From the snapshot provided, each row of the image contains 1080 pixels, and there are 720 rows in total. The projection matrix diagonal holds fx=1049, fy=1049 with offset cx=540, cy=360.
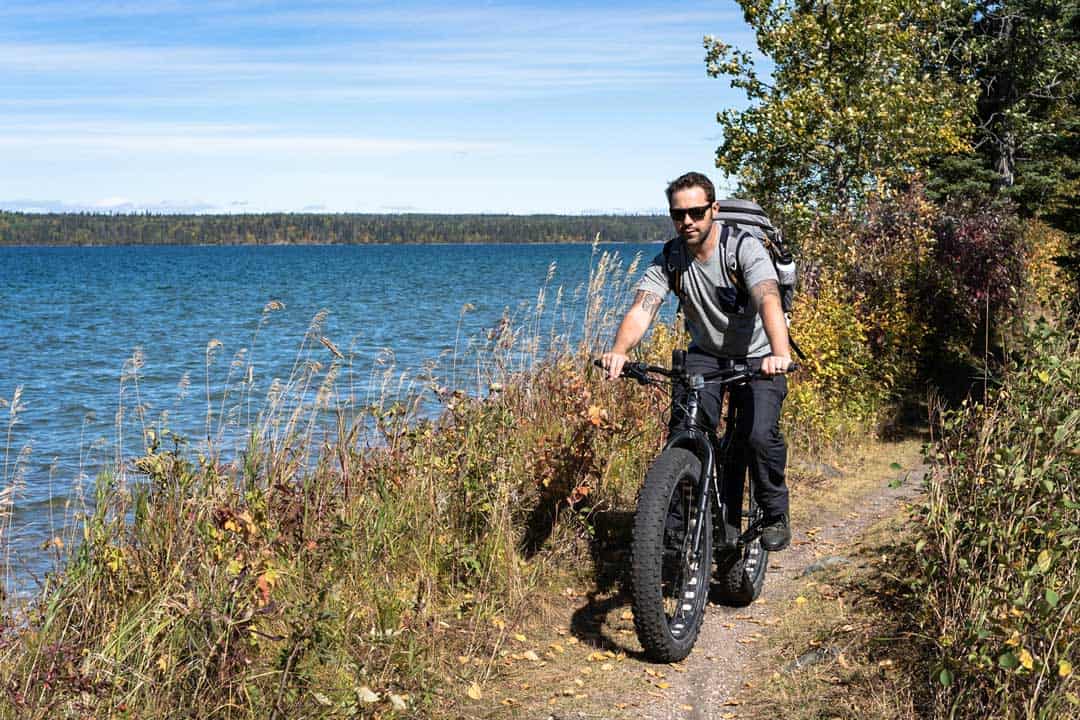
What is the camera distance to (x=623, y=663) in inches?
218

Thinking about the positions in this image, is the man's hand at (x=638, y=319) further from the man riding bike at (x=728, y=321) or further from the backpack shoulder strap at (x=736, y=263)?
the backpack shoulder strap at (x=736, y=263)

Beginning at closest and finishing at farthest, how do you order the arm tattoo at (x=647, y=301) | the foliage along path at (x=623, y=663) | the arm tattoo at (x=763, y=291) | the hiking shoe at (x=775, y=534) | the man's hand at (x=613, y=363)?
the foliage along path at (x=623, y=663) < the man's hand at (x=613, y=363) < the arm tattoo at (x=763, y=291) < the arm tattoo at (x=647, y=301) < the hiking shoe at (x=775, y=534)

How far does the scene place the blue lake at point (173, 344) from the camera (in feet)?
32.8

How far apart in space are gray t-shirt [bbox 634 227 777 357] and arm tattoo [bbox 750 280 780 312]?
0.07 ft

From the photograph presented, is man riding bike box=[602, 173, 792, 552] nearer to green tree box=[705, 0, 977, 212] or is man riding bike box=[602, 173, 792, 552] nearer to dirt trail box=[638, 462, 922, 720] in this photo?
dirt trail box=[638, 462, 922, 720]

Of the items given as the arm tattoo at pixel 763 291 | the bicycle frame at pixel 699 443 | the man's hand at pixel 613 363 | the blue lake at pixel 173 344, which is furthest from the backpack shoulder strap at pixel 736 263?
the blue lake at pixel 173 344

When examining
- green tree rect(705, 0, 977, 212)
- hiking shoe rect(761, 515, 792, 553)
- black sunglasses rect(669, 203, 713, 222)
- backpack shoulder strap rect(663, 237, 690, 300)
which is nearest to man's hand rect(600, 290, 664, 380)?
backpack shoulder strap rect(663, 237, 690, 300)

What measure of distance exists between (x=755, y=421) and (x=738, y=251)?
94cm

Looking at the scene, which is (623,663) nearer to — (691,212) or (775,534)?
(775,534)

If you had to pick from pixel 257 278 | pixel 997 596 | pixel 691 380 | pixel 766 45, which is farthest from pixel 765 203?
pixel 257 278

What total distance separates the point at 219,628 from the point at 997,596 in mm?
3180

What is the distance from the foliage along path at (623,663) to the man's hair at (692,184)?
1.65 meters

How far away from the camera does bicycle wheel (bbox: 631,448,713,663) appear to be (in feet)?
16.9

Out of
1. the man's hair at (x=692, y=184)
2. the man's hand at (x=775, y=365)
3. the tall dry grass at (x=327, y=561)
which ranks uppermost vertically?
the man's hair at (x=692, y=184)
